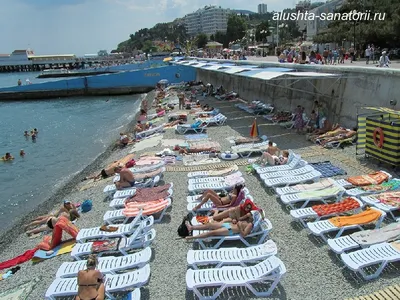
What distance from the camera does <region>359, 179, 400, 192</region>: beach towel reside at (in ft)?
24.7

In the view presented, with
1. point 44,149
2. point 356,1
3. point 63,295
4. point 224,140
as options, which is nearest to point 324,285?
point 63,295

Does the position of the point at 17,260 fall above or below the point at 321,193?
below

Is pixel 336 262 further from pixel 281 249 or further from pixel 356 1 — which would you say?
pixel 356 1

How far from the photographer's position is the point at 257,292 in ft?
16.3

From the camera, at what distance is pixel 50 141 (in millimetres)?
23266

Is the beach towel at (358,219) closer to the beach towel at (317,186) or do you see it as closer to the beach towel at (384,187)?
the beach towel at (384,187)

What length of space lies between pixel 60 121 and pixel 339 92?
82.1ft

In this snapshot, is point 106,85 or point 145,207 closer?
point 145,207

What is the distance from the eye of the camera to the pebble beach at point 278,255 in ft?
16.6

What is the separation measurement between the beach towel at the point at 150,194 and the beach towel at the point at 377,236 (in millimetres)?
4556

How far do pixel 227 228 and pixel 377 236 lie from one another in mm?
2525

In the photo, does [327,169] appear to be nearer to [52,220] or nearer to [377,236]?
[377,236]

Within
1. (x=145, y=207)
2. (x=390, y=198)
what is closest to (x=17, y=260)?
(x=145, y=207)

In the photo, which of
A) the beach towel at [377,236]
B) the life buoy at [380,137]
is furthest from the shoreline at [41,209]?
the life buoy at [380,137]
